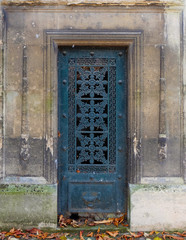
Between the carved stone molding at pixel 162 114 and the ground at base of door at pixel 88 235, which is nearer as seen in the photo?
the ground at base of door at pixel 88 235

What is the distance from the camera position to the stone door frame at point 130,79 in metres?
3.95

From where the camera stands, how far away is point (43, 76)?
397 cm

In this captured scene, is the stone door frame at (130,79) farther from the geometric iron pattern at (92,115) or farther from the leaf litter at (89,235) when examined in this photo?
the leaf litter at (89,235)

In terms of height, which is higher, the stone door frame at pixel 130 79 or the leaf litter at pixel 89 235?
the stone door frame at pixel 130 79

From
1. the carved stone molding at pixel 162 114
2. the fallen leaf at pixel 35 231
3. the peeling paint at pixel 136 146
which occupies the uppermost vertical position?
the carved stone molding at pixel 162 114

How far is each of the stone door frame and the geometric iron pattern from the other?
29cm

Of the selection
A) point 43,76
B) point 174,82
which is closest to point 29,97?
point 43,76

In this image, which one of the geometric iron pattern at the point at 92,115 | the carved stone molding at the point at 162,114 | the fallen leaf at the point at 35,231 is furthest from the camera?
the geometric iron pattern at the point at 92,115

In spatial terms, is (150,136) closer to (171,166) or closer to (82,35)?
(171,166)

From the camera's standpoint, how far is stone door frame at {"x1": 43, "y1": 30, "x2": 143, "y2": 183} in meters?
3.95

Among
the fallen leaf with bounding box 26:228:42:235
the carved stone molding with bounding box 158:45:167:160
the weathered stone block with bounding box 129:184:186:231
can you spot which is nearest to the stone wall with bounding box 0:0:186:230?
the carved stone molding with bounding box 158:45:167:160

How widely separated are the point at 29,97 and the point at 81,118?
2.74ft

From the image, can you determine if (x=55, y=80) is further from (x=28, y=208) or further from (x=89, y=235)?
(x=89, y=235)

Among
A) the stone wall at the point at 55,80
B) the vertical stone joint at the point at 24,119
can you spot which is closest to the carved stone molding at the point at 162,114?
the stone wall at the point at 55,80
